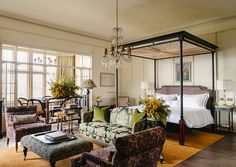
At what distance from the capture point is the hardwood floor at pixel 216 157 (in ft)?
10.5

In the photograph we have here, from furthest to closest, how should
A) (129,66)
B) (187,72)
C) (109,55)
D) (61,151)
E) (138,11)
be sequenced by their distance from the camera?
(129,66)
(187,72)
(138,11)
(109,55)
(61,151)

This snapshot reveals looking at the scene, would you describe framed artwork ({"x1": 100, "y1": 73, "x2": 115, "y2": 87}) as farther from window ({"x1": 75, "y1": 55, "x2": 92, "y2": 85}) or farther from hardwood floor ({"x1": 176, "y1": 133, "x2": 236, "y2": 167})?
hardwood floor ({"x1": 176, "y1": 133, "x2": 236, "y2": 167})

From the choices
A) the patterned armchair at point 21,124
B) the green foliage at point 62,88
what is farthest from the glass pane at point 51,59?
the patterned armchair at point 21,124

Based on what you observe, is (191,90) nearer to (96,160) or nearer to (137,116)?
(137,116)

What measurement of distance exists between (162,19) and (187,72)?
2.04 m

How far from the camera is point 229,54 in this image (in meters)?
5.45

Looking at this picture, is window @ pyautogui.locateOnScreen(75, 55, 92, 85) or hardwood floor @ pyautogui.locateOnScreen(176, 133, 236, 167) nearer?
hardwood floor @ pyautogui.locateOnScreen(176, 133, 236, 167)

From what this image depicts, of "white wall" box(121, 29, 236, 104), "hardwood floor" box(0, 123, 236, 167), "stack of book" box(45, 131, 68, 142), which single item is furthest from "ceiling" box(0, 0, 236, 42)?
"hardwood floor" box(0, 123, 236, 167)

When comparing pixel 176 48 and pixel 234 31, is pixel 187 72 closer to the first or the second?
pixel 176 48

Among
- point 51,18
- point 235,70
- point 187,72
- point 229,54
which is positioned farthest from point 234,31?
point 51,18

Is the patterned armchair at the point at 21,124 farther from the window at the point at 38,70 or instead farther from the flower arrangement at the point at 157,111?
the flower arrangement at the point at 157,111

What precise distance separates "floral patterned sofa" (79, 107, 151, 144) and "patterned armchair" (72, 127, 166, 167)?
50.0 inches

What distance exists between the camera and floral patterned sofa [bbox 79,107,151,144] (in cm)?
358

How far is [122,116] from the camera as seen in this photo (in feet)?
14.1
